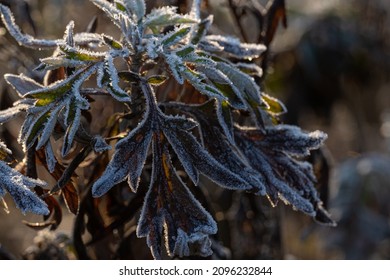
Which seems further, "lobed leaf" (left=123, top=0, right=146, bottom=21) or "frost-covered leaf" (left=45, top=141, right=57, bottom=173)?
"lobed leaf" (left=123, top=0, right=146, bottom=21)

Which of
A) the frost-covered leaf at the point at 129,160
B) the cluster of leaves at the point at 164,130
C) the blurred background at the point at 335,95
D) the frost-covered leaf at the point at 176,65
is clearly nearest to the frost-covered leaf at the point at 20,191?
the cluster of leaves at the point at 164,130

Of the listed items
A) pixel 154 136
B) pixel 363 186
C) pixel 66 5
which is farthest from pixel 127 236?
pixel 363 186

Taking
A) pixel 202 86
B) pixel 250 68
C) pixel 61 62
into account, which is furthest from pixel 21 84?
pixel 250 68

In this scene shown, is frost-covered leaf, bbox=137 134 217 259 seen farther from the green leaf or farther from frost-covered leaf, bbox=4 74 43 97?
frost-covered leaf, bbox=4 74 43 97

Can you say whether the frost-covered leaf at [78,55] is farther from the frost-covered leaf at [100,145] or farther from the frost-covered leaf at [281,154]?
the frost-covered leaf at [281,154]

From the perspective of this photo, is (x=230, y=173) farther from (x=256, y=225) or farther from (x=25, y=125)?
(x=256, y=225)

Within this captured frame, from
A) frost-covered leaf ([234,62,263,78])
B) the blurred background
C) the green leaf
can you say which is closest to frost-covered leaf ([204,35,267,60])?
frost-covered leaf ([234,62,263,78])
